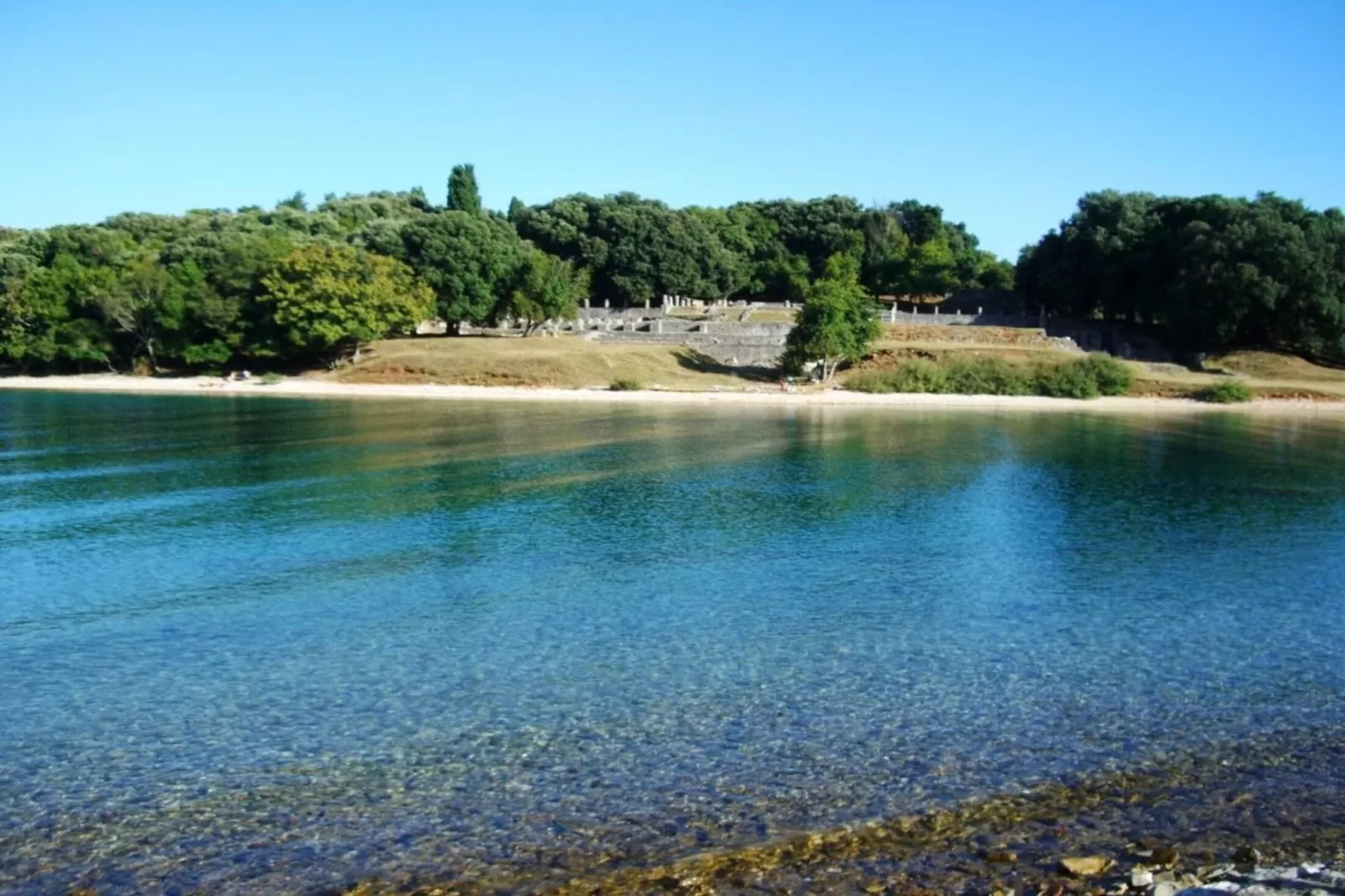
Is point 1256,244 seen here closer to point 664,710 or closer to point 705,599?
point 705,599

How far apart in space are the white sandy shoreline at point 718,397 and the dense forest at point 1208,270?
8.63 meters

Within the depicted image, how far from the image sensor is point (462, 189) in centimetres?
11725

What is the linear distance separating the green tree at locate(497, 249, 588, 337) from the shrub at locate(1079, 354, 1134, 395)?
38.5 m

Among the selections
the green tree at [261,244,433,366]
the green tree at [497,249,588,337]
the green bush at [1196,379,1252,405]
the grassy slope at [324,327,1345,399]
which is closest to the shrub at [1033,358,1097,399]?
the grassy slope at [324,327,1345,399]

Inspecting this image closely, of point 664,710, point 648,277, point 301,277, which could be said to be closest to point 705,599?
point 664,710

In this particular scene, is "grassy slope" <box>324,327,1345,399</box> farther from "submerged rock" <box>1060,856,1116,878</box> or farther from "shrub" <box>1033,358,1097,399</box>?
"submerged rock" <box>1060,856,1116,878</box>

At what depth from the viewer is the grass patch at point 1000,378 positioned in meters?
73.8

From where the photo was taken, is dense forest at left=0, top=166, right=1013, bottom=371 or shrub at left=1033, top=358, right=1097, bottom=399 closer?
shrub at left=1033, top=358, right=1097, bottom=399

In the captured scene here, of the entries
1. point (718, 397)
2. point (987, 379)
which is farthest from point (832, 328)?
point (987, 379)


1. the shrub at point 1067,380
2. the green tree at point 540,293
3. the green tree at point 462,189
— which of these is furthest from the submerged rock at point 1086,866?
the green tree at point 462,189

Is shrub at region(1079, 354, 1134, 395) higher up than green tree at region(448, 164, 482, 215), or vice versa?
green tree at region(448, 164, 482, 215)

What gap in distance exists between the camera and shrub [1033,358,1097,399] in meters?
73.4

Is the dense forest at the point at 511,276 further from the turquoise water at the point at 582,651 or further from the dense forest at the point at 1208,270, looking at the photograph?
the turquoise water at the point at 582,651

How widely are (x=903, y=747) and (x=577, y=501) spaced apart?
19.0 m
